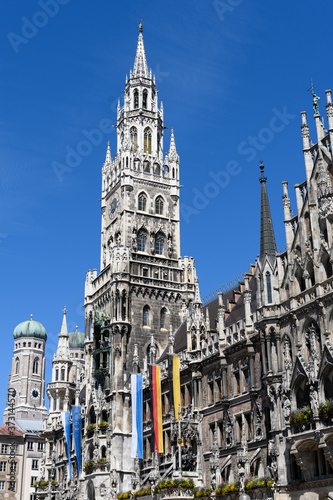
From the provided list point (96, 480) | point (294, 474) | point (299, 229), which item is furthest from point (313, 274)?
point (96, 480)

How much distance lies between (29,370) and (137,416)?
113m

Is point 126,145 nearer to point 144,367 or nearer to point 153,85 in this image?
point 153,85

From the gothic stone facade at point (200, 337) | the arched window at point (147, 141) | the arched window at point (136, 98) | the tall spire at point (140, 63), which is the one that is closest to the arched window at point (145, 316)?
the gothic stone facade at point (200, 337)

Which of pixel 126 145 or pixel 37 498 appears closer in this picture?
pixel 126 145

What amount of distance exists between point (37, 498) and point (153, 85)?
54.3 meters

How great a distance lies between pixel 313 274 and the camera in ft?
140

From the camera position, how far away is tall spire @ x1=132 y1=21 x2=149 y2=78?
8456cm

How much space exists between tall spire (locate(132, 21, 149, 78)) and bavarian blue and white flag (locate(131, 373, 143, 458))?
4107 cm

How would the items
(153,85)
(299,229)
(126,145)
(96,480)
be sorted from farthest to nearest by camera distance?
(153,85), (126,145), (96,480), (299,229)

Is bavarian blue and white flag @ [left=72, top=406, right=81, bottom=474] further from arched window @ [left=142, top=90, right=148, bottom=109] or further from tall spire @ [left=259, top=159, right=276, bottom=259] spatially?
arched window @ [left=142, top=90, right=148, bottom=109]

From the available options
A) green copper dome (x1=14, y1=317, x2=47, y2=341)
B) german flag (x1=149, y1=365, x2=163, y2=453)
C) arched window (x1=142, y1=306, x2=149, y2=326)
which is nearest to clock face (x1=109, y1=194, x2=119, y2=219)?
arched window (x1=142, y1=306, x2=149, y2=326)

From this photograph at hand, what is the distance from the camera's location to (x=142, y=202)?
248 ft

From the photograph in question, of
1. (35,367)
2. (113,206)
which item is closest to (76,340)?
(35,367)

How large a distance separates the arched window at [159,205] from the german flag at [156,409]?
76.1 feet
